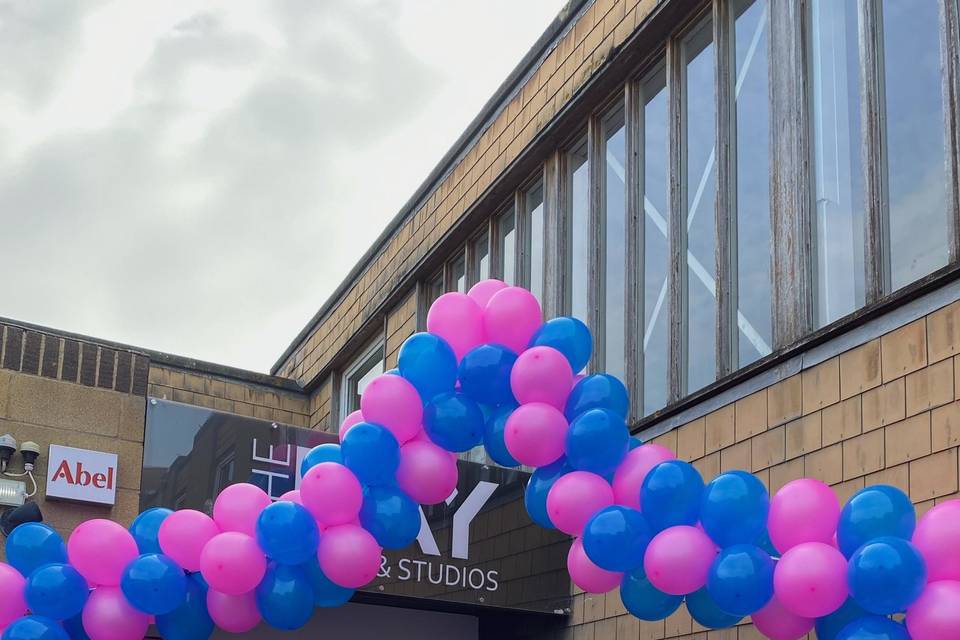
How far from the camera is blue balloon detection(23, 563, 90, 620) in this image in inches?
211

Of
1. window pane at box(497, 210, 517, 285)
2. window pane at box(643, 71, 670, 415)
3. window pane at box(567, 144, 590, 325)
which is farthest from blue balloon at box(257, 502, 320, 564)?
window pane at box(497, 210, 517, 285)

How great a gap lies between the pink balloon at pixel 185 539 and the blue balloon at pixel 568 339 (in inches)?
60.4

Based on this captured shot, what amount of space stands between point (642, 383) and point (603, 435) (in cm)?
301

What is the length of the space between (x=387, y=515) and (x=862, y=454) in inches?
82.3

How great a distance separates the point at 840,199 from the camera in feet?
21.6

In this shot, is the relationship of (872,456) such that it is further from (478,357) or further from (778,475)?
(478,357)

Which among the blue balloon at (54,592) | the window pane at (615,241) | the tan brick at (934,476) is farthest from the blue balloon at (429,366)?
the window pane at (615,241)

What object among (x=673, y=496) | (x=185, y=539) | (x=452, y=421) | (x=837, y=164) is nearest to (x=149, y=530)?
(x=185, y=539)

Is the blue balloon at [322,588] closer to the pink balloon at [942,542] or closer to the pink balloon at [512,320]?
the pink balloon at [512,320]

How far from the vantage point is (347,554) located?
5.43 meters

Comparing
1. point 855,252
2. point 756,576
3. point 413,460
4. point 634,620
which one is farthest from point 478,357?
point 634,620

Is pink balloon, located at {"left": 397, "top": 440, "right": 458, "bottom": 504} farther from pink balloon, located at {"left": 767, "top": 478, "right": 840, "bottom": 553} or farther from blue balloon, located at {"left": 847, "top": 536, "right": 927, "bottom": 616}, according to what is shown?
blue balloon, located at {"left": 847, "top": 536, "right": 927, "bottom": 616}

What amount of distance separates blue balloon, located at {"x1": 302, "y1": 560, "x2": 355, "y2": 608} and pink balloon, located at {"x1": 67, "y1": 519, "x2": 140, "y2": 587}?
2.37ft

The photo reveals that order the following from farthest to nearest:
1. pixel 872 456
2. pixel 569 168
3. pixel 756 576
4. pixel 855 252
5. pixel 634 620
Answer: pixel 569 168 → pixel 634 620 → pixel 855 252 → pixel 872 456 → pixel 756 576
